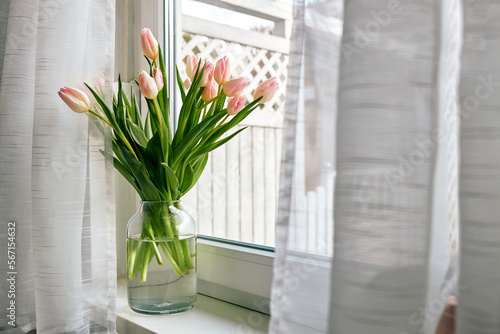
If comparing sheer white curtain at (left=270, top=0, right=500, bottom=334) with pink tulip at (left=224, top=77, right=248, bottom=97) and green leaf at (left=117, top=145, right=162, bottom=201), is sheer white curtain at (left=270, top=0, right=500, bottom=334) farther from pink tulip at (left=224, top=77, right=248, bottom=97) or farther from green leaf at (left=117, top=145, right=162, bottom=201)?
green leaf at (left=117, top=145, right=162, bottom=201)

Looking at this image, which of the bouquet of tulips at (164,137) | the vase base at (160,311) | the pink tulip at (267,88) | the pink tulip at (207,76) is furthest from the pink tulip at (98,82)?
the vase base at (160,311)

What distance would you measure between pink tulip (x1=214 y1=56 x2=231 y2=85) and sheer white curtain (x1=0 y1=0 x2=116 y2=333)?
0.23 metres

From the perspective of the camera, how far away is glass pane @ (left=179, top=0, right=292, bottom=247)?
3.61 ft

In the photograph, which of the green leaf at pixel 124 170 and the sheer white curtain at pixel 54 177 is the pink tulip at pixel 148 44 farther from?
the green leaf at pixel 124 170

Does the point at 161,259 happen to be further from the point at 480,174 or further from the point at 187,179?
the point at 480,174

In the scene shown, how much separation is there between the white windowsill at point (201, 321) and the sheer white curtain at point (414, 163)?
17.8 inches

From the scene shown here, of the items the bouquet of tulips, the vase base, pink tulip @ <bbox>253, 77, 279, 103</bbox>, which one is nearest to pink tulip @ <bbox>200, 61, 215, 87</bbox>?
the bouquet of tulips

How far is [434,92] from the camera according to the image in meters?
0.50

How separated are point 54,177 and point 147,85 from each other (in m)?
0.26

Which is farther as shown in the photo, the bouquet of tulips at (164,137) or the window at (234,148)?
the window at (234,148)

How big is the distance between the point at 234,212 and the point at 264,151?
19 cm

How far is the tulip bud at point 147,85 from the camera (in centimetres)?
88

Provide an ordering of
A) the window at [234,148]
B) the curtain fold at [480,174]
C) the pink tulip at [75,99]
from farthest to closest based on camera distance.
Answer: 1. the window at [234,148]
2. the pink tulip at [75,99]
3. the curtain fold at [480,174]

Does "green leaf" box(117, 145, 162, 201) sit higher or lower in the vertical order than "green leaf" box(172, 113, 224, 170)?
lower
